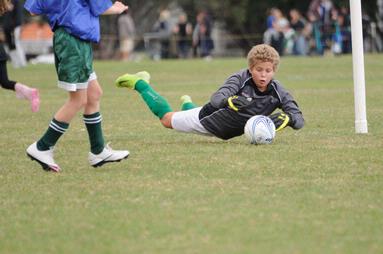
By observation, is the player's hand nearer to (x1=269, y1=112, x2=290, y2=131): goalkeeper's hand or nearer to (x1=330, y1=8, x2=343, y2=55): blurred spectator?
(x1=269, y1=112, x2=290, y2=131): goalkeeper's hand

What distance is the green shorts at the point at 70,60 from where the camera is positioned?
752 cm

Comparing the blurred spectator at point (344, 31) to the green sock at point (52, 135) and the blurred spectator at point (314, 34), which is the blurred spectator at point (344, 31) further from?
the green sock at point (52, 135)

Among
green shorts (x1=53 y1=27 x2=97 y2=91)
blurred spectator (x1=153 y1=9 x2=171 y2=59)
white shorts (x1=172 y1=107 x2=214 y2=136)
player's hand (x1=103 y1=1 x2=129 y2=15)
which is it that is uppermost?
player's hand (x1=103 y1=1 x2=129 y2=15)

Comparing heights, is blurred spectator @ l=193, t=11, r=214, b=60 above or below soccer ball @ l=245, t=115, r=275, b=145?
below

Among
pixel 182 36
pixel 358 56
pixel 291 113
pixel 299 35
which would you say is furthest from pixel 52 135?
pixel 182 36

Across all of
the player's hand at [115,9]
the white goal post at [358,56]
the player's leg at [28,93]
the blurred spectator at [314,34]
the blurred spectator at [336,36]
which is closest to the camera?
the player's hand at [115,9]

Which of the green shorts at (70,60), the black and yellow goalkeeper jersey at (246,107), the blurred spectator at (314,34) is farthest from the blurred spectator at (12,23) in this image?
the green shorts at (70,60)

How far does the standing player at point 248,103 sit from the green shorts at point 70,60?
6.22 ft

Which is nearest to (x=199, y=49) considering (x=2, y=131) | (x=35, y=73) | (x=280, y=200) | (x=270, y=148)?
(x=35, y=73)

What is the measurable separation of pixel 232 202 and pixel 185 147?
2.88 meters

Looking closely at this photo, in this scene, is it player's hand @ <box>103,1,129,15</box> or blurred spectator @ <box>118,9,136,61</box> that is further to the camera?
blurred spectator @ <box>118,9,136,61</box>

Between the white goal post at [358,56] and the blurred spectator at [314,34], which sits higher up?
the white goal post at [358,56]

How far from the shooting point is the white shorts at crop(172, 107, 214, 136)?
9477mm

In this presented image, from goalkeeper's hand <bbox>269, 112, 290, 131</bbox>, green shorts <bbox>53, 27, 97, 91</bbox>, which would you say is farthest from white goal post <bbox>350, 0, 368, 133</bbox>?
green shorts <bbox>53, 27, 97, 91</bbox>
